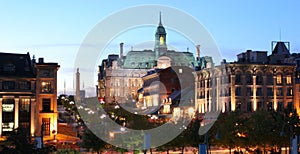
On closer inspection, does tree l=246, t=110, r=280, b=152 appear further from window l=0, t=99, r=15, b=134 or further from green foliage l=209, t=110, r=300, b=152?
window l=0, t=99, r=15, b=134

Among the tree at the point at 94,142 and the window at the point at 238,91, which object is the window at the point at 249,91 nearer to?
the window at the point at 238,91

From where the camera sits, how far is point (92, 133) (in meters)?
58.8

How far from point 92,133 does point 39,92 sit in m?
27.1

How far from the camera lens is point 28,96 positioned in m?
82.0

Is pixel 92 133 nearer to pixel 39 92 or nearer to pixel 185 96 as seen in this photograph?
pixel 39 92

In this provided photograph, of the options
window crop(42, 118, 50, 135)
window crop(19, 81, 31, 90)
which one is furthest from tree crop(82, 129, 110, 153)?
window crop(19, 81, 31, 90)

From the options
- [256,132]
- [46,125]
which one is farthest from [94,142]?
[46,125]

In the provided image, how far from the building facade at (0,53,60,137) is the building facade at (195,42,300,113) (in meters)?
37.8

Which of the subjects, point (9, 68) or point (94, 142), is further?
point (9, 68)

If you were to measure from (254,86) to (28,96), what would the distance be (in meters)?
47.2

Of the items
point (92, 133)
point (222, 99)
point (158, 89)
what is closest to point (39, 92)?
point (92, 133)

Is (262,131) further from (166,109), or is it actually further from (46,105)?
(166,109)

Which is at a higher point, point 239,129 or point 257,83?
point 257,83

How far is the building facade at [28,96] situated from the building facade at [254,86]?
37813 millimetres
